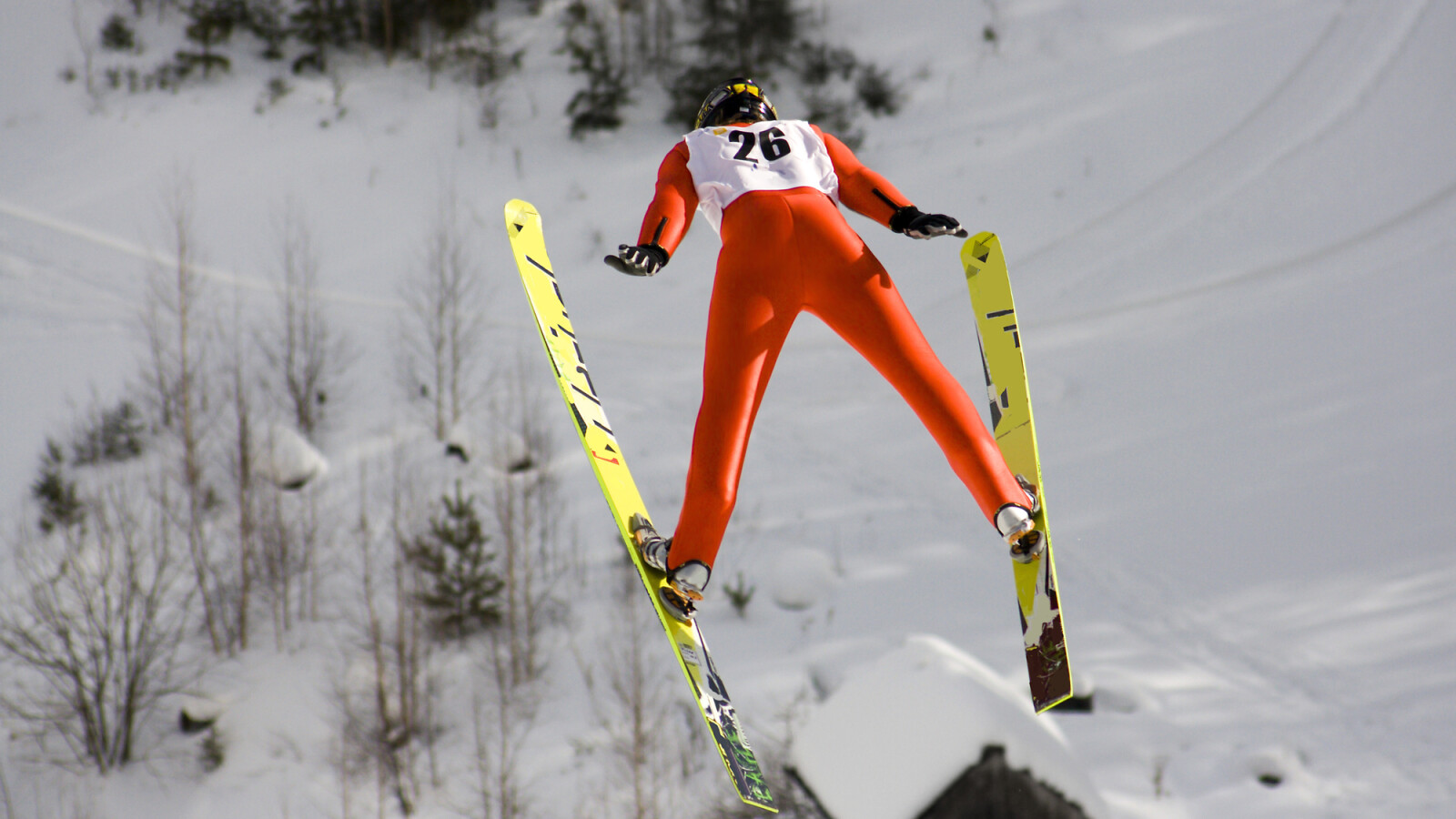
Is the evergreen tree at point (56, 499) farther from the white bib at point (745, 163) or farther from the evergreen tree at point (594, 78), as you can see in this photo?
the white bib at point (745, 163)

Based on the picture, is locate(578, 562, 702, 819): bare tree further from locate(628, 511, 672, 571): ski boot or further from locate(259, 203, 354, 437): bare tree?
locate(628, 511, 672, 571): ski boot

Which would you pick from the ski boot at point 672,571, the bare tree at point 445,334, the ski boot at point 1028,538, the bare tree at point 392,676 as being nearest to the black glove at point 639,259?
the ski boot at point 672,571

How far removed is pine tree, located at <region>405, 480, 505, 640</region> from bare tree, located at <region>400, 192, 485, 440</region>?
5.13ft

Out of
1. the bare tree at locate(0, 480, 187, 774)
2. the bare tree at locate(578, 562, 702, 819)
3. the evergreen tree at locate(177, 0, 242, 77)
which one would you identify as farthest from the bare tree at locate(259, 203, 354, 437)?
the evergreen tree at locate(177, 0, 242, 77)

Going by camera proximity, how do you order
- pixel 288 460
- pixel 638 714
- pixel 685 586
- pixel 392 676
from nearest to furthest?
pixel 685 586, pixel 638 714, pixel 392 676, pixel 288 460

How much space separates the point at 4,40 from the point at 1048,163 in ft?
67.5

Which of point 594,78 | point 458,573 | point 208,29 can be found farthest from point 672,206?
point 208,29

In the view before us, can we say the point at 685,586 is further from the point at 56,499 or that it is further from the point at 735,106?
the point at 56,499

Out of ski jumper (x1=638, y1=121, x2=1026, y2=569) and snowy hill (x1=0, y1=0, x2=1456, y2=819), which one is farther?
snowy hill (x1=0, y1=0, x2=1456, y2=819)

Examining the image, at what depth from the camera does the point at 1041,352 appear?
1521 cm

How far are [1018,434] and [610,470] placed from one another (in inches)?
56.2

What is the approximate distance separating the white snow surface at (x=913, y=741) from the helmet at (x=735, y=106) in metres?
6.11

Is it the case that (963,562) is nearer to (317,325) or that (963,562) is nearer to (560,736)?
(560,736)

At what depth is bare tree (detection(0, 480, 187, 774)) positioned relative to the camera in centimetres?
1325
